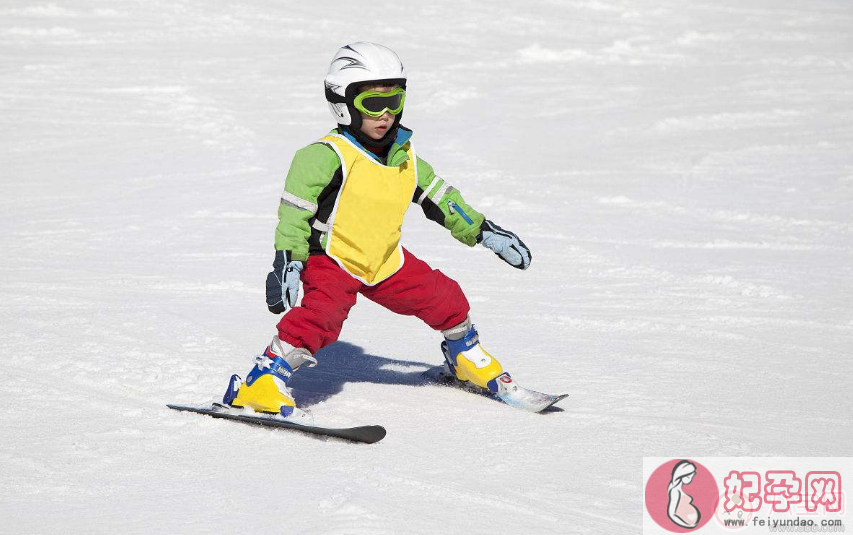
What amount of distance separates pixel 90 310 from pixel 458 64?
9.78 metres

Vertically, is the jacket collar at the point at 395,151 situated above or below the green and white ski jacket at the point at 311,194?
above

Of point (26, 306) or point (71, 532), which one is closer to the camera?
point (71, 532)

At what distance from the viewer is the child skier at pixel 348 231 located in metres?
4.22

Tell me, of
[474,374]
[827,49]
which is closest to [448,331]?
[474,374]

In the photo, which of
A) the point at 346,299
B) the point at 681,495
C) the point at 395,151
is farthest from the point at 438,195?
the point at 681,495

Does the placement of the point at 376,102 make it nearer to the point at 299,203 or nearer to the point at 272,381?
the point at 299,203

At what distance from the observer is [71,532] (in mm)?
3141

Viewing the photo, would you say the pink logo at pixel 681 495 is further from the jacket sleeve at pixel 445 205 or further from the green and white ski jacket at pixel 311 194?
the green and white ski jacket at pixel 311 194

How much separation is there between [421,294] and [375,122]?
0.81 m

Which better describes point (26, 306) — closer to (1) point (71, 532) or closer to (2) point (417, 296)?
(2) point (417, 296)

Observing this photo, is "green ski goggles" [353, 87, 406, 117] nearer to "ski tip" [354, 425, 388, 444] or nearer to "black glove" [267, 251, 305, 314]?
"black glove" [267, 251, 305, 314]

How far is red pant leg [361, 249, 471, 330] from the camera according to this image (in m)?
4.57

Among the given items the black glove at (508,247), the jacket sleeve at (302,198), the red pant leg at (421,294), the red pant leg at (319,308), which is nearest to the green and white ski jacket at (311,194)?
the jacket sleeve at (302,198)

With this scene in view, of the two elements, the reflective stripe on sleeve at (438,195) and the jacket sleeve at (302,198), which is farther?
the reflective stripe on sleeve at (438,195)
